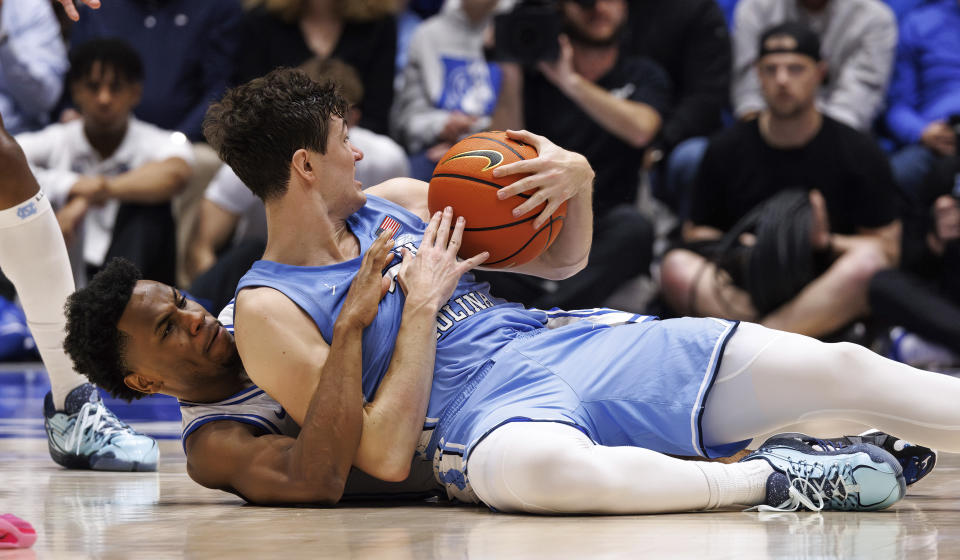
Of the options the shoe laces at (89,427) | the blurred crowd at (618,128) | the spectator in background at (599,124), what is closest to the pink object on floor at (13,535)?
the shoe laces at (89,427)

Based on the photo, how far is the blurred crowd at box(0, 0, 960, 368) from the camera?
21.0 feet

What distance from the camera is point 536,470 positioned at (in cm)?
236

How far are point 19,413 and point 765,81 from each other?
417cm

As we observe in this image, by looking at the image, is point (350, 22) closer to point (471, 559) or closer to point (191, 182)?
point (191, 182)

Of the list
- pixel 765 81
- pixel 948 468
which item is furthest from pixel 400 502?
pixel 765 81

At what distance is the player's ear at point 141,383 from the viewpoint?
9.31 feet

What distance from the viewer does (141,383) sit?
113 inches

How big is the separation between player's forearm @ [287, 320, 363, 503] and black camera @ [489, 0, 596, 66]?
4.08 meters

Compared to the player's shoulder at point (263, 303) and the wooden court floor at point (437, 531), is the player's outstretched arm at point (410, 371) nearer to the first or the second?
the wooden court floor at point (437, 531)

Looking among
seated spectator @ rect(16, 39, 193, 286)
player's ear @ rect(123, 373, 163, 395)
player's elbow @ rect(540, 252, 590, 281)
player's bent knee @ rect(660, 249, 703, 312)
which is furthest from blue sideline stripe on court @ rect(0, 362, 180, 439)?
player's bent knee @ rect(660, 249, 703, 312)

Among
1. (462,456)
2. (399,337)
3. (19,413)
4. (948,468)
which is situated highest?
(399,337)

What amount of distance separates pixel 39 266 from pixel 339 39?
161 inches

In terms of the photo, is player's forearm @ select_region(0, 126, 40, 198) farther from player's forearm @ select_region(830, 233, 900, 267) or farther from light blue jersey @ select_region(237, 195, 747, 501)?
player's forearm @ select_region(830, 233, 900, 267)

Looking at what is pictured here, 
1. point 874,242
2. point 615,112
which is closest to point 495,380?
point 615,112
